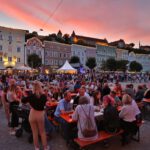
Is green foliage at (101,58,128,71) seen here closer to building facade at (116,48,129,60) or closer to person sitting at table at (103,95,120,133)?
building facade at (116,48,129,60)

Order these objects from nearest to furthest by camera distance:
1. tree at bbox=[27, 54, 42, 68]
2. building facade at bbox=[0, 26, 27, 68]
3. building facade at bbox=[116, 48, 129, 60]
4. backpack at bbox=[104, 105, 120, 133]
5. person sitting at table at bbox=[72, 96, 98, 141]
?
person sitting at table at bbox=[72, 96, 98, 141] → backpack at bbox=[104, 105, 120, 133] → tree at bbox=[27, 54, 42, 68] → building facade at bbox=[0, 26, 27, 68] → building facade at bbox=[116, 48, 129, 60]

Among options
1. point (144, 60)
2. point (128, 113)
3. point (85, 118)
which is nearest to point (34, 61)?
point (128, 113)

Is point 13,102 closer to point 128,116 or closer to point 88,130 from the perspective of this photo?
point 88,130

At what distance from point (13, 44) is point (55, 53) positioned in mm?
12389

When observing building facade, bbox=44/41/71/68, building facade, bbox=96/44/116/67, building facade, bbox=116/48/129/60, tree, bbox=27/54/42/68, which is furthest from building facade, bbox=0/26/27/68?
building facade, bbox=116/48/129/60

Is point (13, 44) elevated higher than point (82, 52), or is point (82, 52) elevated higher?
point (82, 52)

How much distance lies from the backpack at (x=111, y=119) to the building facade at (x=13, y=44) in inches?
1752

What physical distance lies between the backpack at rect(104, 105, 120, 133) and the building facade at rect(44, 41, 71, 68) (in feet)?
169

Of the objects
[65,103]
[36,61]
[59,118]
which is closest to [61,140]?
[59,118]

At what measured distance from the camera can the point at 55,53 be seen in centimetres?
5806

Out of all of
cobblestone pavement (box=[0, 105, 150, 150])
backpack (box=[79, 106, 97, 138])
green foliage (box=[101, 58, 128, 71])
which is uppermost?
green foliage (box=[101, 58, 128, 71])

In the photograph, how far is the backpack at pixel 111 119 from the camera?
5090 mm

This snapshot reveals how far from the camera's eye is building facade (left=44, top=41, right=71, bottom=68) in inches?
2208

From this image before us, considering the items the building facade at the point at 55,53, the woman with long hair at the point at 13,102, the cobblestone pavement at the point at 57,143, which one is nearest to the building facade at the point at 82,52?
the building facade at the point at 55,53
